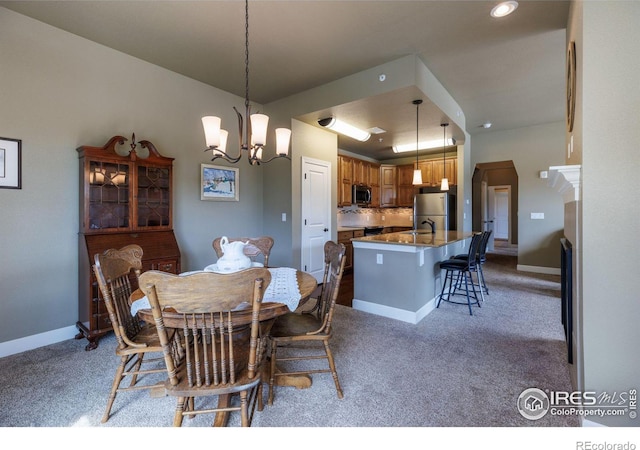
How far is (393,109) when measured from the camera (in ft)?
12.5

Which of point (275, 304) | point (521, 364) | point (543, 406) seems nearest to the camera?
point (275, 304)

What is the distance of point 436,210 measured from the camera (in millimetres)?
6164

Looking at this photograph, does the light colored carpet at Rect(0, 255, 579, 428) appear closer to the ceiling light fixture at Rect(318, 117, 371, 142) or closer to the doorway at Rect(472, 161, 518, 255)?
the ceiling light fixture at Rect(318, 117, 371, 142)

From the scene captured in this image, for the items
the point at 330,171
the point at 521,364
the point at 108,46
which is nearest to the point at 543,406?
the point at 521,364

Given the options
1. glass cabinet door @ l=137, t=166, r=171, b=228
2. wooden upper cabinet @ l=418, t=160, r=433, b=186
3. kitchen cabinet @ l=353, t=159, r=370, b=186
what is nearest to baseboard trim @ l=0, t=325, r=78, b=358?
glass cabinet door @ l=137, t=166, r=171, b=228

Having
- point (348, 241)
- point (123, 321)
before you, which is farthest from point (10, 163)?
point (348, 241)

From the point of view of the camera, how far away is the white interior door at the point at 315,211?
4.41 meters

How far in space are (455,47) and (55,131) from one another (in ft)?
13.0

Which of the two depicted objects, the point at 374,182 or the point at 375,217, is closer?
the point at 374,182

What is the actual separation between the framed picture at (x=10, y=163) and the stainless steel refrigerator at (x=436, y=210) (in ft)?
19.3

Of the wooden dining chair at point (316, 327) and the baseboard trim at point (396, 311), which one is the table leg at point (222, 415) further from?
the baseboard trim at point (396, 311)

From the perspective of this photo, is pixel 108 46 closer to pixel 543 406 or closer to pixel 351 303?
pixel 351 303

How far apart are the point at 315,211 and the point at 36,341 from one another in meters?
3.43

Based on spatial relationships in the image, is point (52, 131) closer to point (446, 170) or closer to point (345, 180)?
point (345, 180)
